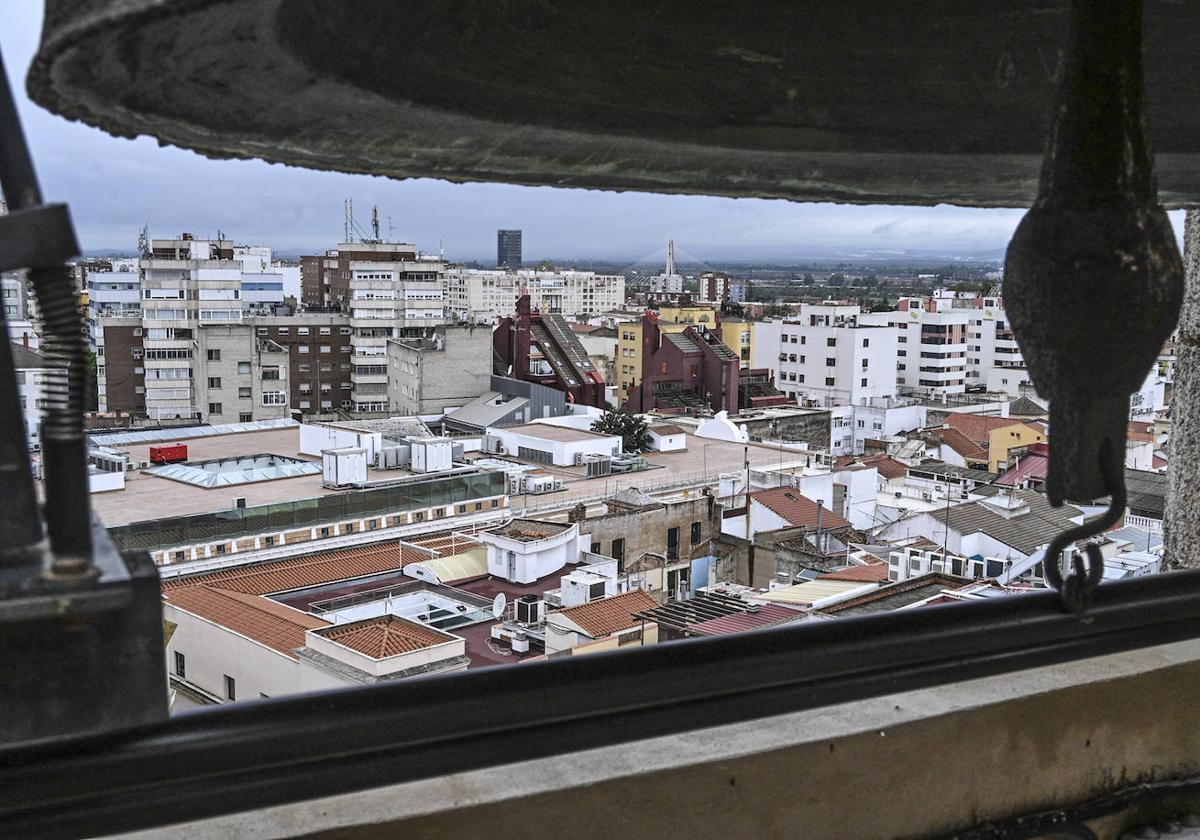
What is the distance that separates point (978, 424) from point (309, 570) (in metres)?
10.3

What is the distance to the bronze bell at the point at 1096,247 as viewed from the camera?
0.63 metres

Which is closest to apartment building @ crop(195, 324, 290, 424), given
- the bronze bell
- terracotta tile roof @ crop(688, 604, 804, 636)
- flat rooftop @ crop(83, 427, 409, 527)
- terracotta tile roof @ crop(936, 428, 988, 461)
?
flat rooftop @ crop(83, 427, 409, 527)

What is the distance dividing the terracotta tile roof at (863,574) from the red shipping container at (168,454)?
20.9 feet

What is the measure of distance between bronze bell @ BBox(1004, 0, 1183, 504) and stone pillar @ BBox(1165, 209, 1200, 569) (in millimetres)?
889

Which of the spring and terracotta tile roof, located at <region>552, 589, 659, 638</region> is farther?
terracotta tile roof, located at <region>552, 589, 659, 638</region>

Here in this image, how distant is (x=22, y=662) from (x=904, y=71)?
621 millimetres

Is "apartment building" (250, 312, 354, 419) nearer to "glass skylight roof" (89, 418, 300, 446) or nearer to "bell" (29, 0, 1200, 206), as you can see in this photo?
"glass skylight roof" (89, 418, 300, 446)

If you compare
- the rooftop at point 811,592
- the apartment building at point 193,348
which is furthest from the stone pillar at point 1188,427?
the apartment building at point 193,348

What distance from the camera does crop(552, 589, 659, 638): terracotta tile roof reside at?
6.53 m

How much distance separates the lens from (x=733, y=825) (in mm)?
717

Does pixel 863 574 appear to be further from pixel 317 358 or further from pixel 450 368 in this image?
pixel 317 358

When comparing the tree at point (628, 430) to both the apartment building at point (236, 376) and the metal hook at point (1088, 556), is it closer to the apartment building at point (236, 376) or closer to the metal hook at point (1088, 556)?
the apartment building at point (236, 376)

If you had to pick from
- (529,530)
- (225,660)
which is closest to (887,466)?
(529,530)

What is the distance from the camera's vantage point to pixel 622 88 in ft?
2.31
